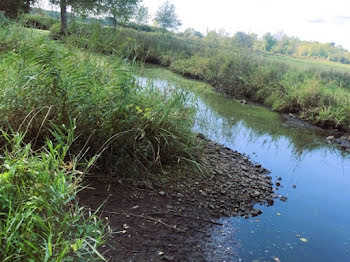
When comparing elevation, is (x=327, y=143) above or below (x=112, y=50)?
below

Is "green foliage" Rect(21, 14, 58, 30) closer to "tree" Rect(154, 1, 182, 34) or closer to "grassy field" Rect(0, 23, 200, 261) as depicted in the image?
"grassy field" Rect(0, 23, 200, 261)

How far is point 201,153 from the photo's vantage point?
3756 mm

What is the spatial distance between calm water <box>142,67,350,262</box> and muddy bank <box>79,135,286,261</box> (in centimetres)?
16

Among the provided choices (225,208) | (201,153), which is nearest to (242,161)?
(201,153)

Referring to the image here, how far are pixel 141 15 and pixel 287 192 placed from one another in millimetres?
15484

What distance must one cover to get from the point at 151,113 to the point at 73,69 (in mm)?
891

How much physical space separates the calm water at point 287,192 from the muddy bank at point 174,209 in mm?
161

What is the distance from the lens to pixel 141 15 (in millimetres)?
17141

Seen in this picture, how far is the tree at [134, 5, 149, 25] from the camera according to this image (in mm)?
17031

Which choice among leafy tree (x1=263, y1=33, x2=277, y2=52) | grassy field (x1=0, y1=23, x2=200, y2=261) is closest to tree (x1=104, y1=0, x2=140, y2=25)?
grassy field (x1=0, y1=23, x2=200, y2=261)

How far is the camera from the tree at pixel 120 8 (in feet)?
45.3

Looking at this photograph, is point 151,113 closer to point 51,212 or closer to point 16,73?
point 16,73

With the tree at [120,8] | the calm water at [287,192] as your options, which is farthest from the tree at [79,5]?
the calm water at [287,192]

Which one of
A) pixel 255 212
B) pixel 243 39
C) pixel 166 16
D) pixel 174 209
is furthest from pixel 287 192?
pixel 166 16
